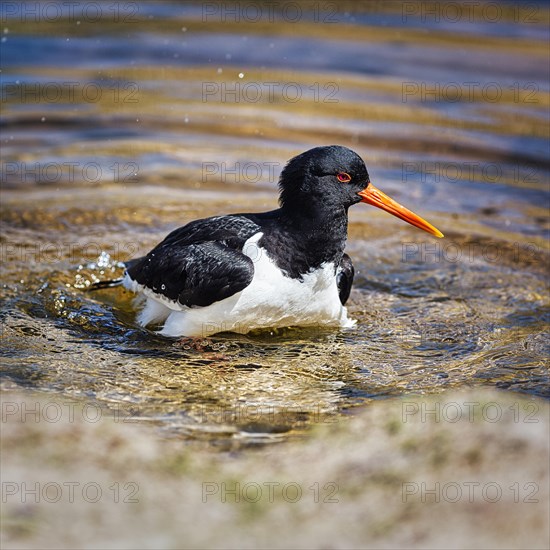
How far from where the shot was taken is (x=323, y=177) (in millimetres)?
5766

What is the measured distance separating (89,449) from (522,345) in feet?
10.3

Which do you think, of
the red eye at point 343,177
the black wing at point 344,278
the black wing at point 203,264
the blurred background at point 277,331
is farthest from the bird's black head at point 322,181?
the blurred background at point 277,331

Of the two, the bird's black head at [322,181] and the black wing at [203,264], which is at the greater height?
the bird's black head at [322,181]

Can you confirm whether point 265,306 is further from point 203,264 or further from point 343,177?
point 343,177

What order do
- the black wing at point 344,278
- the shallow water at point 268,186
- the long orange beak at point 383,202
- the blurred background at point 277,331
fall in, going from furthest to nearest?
the black wing at point 344,278
the long orange beak at point 383,202
the shallow water at point 268,186
the blurred background at point 277,331

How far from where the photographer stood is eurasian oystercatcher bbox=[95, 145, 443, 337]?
5672 millimetres

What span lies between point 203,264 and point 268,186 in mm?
3578

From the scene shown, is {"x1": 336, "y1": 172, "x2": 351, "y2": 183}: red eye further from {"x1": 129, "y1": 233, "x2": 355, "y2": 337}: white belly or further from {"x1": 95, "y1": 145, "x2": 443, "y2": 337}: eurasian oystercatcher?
{"x1": 129, "y1": 233, "x2": 355, "y2": 337}: white belly

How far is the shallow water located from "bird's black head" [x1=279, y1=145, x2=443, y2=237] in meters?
0.87

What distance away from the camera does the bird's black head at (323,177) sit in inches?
227

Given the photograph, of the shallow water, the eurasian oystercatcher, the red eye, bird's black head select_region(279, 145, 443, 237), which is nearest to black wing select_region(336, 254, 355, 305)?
the eurasian oystercatcher

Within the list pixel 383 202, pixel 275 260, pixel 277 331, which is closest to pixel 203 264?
pixel 275 260

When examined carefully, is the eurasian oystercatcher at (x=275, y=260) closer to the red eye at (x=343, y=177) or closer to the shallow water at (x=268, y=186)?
the red eye at (x=343, y=177)

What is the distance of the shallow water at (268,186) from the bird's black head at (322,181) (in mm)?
874
